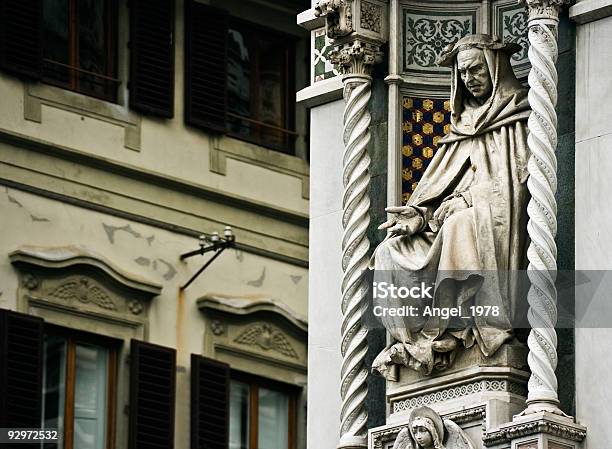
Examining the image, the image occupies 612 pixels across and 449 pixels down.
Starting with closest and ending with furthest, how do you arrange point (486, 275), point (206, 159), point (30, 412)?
1. point (486, 275)
2. point (30, 412)
3. point (206, 159)

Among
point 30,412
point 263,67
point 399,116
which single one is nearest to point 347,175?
point 399,116

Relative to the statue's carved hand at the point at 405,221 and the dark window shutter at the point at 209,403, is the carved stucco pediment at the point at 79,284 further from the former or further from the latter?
the statue's carved hand at the point at 405,221

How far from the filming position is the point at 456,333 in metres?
21.9

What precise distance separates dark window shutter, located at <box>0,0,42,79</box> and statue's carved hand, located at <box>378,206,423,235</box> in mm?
9068

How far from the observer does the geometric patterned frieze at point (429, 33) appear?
76.3 feet

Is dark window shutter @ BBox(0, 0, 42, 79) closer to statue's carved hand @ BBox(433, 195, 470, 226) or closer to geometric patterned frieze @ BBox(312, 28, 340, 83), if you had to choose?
geometric patterned frieze @ BBox(312, 28, 340, 83)

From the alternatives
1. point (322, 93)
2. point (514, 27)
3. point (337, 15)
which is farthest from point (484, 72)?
point (322, 93)

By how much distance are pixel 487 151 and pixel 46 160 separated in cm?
947

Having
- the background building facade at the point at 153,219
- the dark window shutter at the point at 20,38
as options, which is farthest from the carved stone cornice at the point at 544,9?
the dark window shutter at the point at 20,38

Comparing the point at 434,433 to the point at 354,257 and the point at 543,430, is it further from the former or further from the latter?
the point at 354,257

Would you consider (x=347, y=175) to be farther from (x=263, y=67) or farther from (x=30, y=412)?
(x=263, y=67)

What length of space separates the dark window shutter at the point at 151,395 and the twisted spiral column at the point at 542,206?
10.0 meters

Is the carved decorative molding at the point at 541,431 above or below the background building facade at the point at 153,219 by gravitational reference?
below

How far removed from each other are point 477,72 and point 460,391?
6.86 ft
